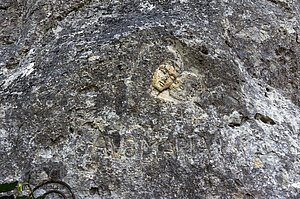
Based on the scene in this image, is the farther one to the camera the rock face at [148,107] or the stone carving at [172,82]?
the stone carving at [172,82]

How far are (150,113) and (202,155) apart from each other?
0.38 m

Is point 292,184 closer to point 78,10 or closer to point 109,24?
point 109,24

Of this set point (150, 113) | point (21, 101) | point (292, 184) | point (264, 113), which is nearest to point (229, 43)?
point (264, 113)

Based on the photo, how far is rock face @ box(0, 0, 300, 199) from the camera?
167cm

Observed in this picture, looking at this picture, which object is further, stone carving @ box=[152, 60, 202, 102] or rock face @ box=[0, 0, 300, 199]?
stone carving @ box=[152, 60, 202, 102]

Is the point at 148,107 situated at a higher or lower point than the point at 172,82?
lower

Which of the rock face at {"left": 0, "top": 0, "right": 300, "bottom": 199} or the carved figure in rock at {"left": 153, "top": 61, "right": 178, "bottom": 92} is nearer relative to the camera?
the rock face at {"left": 0, "top": 0, "right": 300, "bottom": 199}

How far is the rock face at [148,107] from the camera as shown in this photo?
65.8 inches

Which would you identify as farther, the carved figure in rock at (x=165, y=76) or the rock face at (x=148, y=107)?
the carved figure in rock at (x=165, y=76)

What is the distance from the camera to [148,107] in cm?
178

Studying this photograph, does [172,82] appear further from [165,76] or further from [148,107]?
[148,107]

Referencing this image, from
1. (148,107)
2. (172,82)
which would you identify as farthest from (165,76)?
(148,107)

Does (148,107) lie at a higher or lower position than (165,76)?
lower

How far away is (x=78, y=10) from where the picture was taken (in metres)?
2.08
